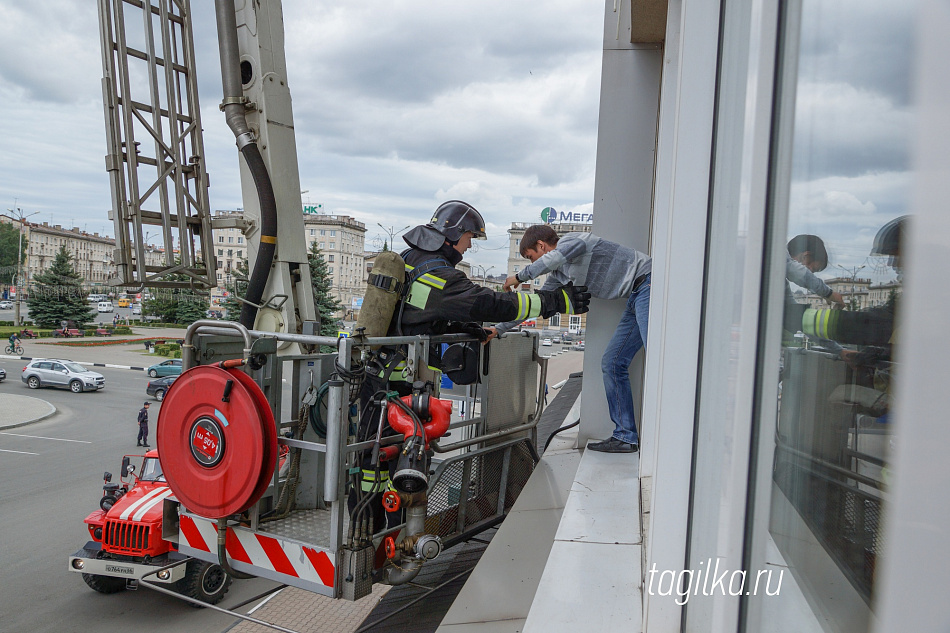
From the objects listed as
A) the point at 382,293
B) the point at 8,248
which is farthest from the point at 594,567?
the point at 8,248

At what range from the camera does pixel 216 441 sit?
3273 millimetres

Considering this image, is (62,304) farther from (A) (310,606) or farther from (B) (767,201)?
(B) (767,201)

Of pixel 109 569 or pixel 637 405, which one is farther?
pixel 109 569

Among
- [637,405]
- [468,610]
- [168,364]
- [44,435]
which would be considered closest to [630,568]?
[468,610]

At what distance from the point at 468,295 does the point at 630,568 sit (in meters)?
1.89

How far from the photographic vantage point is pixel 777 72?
1.14m

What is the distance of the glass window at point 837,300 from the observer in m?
0.67

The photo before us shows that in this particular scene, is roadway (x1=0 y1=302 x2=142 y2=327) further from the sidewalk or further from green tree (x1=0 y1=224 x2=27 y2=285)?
the sidewalk

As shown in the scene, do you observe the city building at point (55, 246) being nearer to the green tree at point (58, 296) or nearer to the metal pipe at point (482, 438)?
the green tree at point (58, 296)

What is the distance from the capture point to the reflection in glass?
0.67 m

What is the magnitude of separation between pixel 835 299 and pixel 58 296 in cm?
5307

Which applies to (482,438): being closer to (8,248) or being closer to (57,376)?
(57,376)

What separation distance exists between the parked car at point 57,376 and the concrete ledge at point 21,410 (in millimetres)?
1589

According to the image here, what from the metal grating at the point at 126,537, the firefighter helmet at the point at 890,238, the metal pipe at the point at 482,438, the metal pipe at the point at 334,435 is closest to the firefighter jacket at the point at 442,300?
the metal pipe at the point at 482,438
